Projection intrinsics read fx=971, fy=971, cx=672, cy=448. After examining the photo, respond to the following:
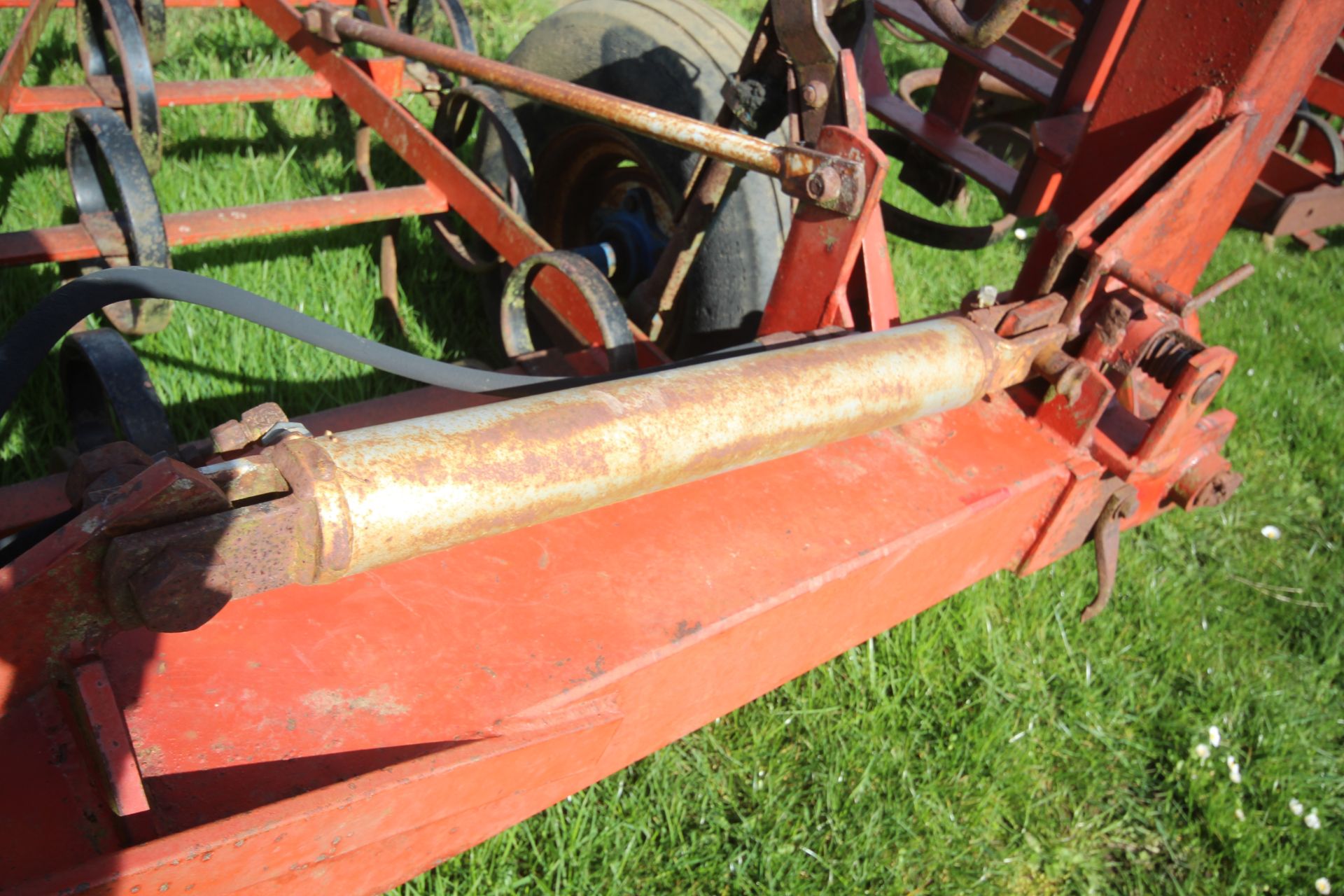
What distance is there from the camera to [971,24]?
1.64m

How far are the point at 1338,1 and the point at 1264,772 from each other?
5.56 feet

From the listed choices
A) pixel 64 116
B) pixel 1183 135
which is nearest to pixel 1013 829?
pixel 1183 135

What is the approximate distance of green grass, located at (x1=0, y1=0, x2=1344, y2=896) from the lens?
6.48 feet

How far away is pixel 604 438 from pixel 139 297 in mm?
638

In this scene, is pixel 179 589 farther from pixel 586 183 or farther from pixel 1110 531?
pixel 586 183

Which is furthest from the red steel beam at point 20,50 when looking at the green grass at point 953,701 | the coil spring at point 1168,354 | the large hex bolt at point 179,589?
the coil spring at point 1168,354

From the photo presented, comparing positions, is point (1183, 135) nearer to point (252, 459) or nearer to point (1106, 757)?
point (1106, 757)

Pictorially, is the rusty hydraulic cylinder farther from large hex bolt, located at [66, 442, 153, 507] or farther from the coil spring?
the coil spring

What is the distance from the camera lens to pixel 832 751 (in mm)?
2154

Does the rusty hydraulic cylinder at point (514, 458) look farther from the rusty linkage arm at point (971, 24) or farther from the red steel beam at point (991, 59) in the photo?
the red steel beam at point (991, 59)

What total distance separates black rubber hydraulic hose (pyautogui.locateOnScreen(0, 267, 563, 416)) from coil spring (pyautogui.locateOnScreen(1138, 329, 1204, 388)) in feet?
4.39

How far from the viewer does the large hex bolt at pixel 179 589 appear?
92cm

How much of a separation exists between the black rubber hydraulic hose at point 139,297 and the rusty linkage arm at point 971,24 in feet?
3.47

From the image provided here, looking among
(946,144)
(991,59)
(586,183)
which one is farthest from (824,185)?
(991,59)
